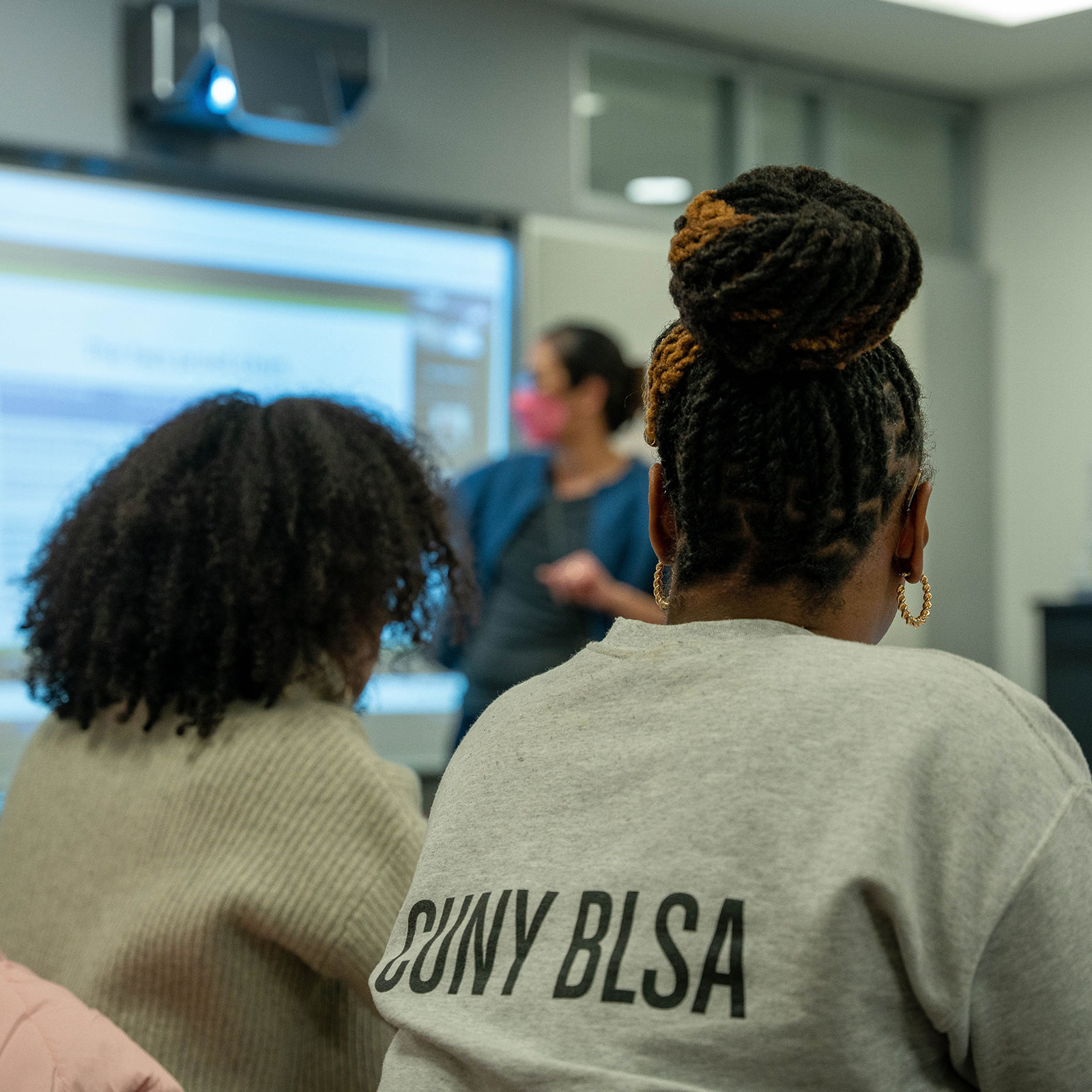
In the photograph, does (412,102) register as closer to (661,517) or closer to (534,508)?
(534,508)

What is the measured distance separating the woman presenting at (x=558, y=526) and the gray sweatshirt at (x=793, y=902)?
2082mm

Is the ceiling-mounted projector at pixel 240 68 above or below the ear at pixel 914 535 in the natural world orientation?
above

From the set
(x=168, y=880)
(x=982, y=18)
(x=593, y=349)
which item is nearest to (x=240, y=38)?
(x=593, y=349)

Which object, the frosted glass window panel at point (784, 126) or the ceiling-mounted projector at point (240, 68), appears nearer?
the ceiling-mounted projector at point (240, 68)

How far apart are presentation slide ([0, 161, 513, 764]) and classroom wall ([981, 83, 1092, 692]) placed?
2.16 m

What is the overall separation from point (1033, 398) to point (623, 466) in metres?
2.57

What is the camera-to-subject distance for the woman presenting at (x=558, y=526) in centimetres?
295

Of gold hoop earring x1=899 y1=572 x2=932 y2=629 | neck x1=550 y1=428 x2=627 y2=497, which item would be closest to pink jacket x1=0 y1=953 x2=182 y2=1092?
gold hoop earring x1=899 y1=572 x2=932 y2=629

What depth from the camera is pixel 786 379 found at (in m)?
0.78

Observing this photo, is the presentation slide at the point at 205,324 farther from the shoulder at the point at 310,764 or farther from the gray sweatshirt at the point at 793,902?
the gray sweatshirt at the point at 793,902

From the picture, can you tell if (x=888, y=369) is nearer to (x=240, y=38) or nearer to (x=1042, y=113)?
(x=240, y=38)

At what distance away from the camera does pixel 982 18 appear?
170 inches

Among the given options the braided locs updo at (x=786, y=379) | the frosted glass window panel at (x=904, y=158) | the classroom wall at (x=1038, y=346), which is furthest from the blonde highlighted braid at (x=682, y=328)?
the classroom wall at (x=1038, y=346)

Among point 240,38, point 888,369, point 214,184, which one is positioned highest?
point 240,38
